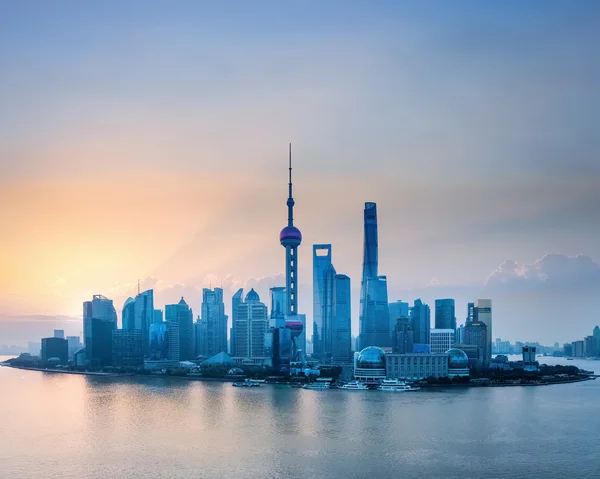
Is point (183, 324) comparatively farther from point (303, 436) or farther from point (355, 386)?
point (303, 436)

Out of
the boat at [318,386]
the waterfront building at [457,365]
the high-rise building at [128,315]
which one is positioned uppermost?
the high-rise building at [128,315]

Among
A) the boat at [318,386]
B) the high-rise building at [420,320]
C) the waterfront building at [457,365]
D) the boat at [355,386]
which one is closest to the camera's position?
the boat at [355,386]

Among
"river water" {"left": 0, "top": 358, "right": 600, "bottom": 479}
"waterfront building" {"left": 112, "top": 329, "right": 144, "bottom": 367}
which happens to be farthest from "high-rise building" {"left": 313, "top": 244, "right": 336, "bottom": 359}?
"river water" {"left": 0, "top": 358, "right": 600, "bottom": 479}

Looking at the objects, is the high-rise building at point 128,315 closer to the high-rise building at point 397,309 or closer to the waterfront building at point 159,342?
the waterfront building at point 159,342

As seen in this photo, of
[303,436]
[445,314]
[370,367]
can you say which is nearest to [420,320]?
[445,314]

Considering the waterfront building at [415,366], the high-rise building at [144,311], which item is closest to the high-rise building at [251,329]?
the high-rise building at [144,311]
